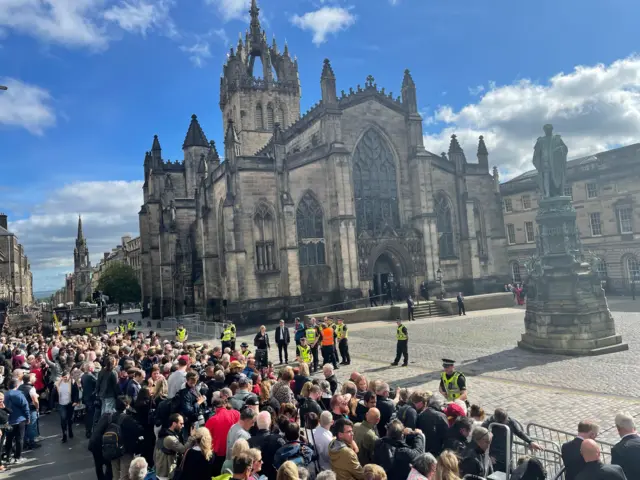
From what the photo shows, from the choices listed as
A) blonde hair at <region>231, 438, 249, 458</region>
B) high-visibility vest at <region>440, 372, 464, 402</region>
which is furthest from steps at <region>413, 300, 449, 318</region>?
blonde hair at <region>231, 438, 249, 458</region>

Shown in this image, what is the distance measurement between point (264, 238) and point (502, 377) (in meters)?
20.2

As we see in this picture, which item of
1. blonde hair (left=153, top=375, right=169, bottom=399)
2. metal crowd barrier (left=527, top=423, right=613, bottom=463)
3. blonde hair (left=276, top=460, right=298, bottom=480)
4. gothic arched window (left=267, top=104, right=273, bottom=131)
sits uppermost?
gothic arched window (left=267, top=104, right=273, bottom=131)

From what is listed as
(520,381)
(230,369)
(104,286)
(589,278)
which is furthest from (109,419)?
(104,286)

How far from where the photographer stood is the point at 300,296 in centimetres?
2958

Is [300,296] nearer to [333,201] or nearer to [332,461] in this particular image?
[333,201]

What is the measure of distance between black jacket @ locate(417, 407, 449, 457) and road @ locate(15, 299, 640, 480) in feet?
11.8

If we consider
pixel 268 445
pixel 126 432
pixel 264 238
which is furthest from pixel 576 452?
pixel 264 238

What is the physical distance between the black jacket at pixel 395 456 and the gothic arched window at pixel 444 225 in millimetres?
31320

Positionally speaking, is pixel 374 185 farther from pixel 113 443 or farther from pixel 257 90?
pixel 113 443

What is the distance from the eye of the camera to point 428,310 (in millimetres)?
29281

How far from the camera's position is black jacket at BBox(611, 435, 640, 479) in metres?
4.68

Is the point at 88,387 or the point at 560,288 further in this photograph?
the point at 560,288

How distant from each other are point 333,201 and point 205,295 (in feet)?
40.4

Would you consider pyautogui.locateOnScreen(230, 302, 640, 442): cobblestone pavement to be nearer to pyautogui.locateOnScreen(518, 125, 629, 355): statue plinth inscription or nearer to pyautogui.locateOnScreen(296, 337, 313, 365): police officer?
pyautogui.locateOnScreen(518, 125, 629, 355): statue plinth inscription
